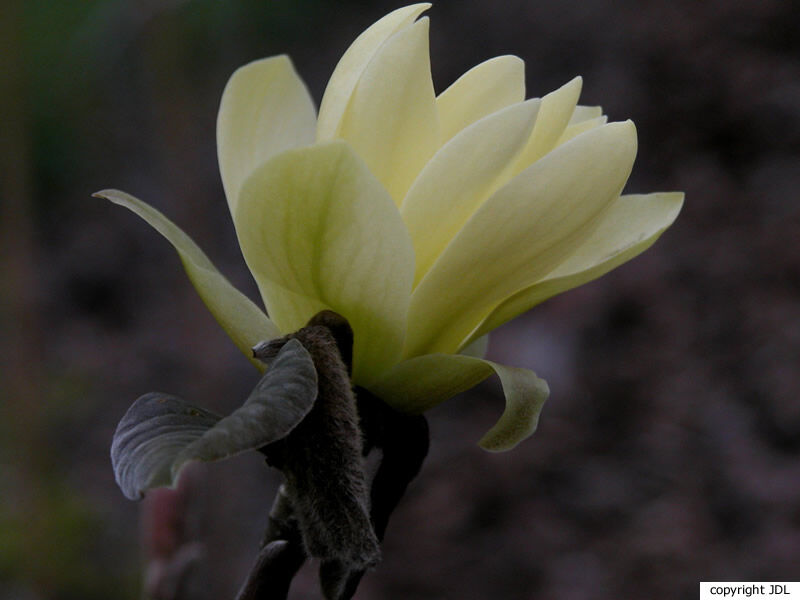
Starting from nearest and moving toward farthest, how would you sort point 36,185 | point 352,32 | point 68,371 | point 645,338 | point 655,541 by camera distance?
point 655,541
point 645,338
point 68,371
point 36,185
point 352,32

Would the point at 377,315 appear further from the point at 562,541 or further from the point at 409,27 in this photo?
the point at 562,541

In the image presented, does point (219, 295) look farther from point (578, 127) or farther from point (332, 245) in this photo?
point (578, 127)

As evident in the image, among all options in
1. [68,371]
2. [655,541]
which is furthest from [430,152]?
[68,371]

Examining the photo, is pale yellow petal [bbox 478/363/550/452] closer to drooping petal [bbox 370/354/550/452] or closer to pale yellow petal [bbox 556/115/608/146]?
drooping petal [bbox 370/354/550/452]

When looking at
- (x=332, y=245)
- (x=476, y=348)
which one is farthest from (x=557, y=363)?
(x=332, y=245)

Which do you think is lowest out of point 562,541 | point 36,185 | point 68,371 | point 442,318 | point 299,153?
point 562,541

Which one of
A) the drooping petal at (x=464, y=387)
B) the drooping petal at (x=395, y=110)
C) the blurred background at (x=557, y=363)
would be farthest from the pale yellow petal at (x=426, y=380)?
the blurred background at (x=557, y=363)

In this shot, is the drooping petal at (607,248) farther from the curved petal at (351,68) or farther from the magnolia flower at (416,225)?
the curved petal at (351,68)
